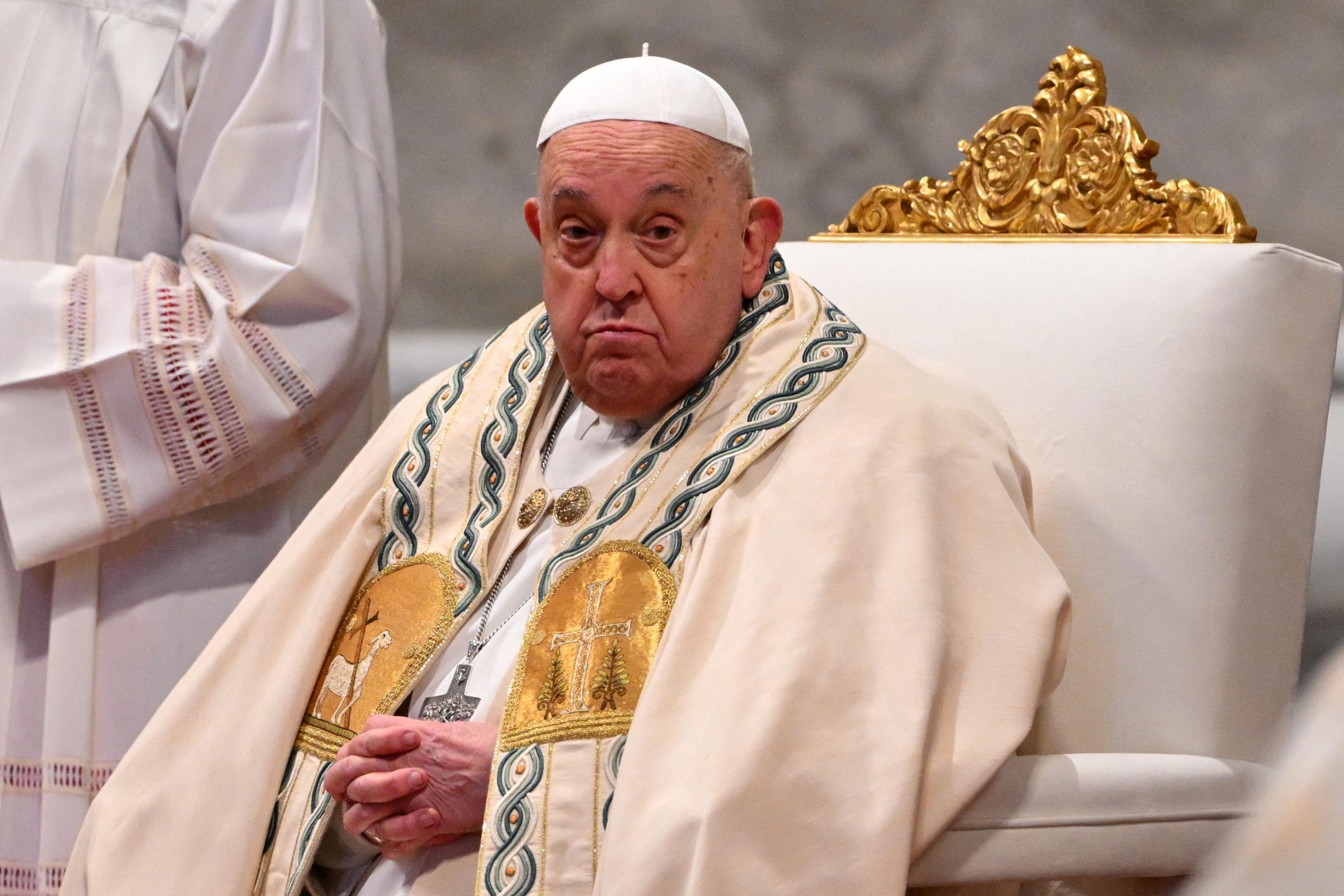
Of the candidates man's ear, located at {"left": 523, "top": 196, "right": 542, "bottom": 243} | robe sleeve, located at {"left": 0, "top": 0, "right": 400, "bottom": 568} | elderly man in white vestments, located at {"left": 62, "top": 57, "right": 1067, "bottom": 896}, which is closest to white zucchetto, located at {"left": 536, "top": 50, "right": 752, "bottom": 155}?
elderly man in white vestments, located at {"left": 62, "top": 57, "right": 1067, "bottom": 896}

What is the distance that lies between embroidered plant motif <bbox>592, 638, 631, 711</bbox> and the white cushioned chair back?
1.75 feet

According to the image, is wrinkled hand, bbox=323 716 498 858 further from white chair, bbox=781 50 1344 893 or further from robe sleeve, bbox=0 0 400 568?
robe sleeve, bbox=0 0 400 568

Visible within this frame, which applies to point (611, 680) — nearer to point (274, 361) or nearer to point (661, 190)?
point (661, 190)

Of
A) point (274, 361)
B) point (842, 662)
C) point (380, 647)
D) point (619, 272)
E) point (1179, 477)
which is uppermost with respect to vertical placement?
point (274, 361)

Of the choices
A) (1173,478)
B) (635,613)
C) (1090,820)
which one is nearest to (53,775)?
(635,613)

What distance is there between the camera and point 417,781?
1.78m

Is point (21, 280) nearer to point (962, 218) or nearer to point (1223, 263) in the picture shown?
point (962, 218)

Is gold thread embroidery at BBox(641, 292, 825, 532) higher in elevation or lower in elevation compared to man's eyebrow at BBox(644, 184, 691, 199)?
lower

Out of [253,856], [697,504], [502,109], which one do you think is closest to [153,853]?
[253,856]

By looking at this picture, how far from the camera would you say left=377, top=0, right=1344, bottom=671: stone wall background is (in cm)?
297

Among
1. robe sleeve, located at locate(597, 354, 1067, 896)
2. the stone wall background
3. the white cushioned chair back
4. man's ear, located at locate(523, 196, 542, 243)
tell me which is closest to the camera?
robe sleeve, located at locate(597, 354, 1067, 896)

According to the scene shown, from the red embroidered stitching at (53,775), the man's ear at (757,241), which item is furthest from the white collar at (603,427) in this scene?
the red embroidered stitching at (53,775)

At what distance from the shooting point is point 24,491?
2.30m

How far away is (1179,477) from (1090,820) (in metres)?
0.48
